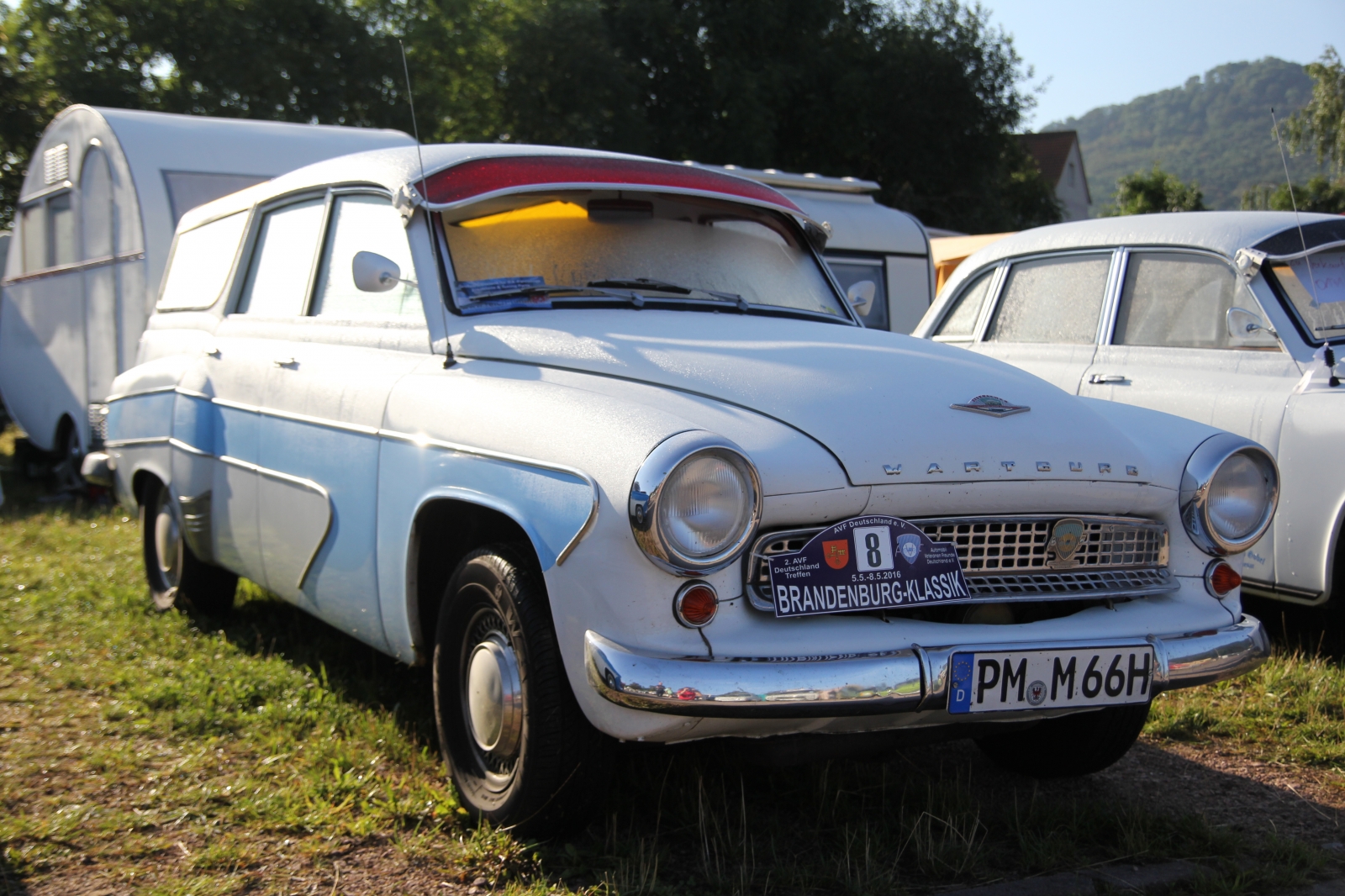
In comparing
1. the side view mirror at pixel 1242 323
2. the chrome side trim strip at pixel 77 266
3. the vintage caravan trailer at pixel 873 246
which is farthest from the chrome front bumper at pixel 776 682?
the vintage caravan trailer at pixel 873 246

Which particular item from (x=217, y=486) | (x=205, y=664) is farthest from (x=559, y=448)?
(x=205, y=664)

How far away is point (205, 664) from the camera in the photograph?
4293mm

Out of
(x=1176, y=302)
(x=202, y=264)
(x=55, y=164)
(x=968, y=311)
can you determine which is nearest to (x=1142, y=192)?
(x=55, y=164)

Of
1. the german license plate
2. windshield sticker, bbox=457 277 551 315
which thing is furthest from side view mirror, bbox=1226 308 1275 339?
windshield sticker, bbox=457 277 551 315

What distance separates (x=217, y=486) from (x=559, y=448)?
2.23m

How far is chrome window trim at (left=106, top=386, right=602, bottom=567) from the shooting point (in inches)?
91.8

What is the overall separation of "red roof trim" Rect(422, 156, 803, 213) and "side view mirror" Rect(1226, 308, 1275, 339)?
1857mm

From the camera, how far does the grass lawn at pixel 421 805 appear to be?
104 inches

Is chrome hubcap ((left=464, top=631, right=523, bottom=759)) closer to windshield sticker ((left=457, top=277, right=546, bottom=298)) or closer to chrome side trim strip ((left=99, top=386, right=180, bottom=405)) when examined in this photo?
windshield sticker ((left=457, top=277, right=546, bottom=298))

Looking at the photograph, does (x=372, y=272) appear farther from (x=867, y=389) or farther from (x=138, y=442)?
(x=138, y=442)

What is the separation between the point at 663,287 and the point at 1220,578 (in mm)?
1729

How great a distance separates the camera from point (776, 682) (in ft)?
7.25

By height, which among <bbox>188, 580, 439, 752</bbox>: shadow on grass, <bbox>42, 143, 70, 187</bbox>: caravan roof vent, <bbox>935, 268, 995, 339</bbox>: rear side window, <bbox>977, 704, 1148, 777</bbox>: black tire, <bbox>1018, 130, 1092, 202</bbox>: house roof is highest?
<bbox>1018, 130, 1092, 202</bbox>: house roof

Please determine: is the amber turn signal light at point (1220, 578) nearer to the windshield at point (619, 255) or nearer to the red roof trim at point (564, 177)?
the windshield at point (619, 255)
